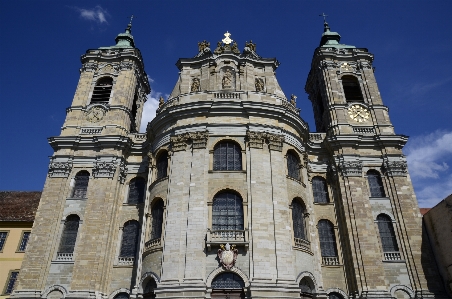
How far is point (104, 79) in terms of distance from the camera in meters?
31.5

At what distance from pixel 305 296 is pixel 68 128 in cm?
1970

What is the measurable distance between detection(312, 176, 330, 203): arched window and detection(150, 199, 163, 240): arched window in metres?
10.4

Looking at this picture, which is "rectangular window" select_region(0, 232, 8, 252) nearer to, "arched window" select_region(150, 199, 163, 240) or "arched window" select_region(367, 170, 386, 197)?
"arched window" select_region(150, 199, 163, 240)

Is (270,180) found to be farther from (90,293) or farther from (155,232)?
(90,293)

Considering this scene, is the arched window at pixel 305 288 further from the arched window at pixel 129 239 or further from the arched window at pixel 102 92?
the arched window at pixel 102 92

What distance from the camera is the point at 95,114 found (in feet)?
95.0

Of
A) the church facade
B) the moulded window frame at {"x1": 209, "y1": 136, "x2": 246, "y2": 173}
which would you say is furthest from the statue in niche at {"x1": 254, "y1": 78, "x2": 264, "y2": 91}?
the moulded window frame at {"x1": 209, "y1": 136, "x2": 246, "y2": 173}

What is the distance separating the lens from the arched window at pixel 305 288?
20.6 meters

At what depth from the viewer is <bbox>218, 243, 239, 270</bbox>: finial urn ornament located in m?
19.4

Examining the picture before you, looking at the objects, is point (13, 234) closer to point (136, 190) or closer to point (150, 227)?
point (136, 190)

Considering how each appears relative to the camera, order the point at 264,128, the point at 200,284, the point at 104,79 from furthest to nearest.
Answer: the point at 104,79 → the point at 264,128 → the point at 200,284

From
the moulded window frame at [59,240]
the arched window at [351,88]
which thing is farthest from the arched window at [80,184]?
the arched window at [351,88]

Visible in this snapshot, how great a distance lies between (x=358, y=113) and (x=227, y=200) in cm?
1356

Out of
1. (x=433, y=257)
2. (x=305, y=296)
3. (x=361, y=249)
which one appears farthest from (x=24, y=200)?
(x=433, y=257)
